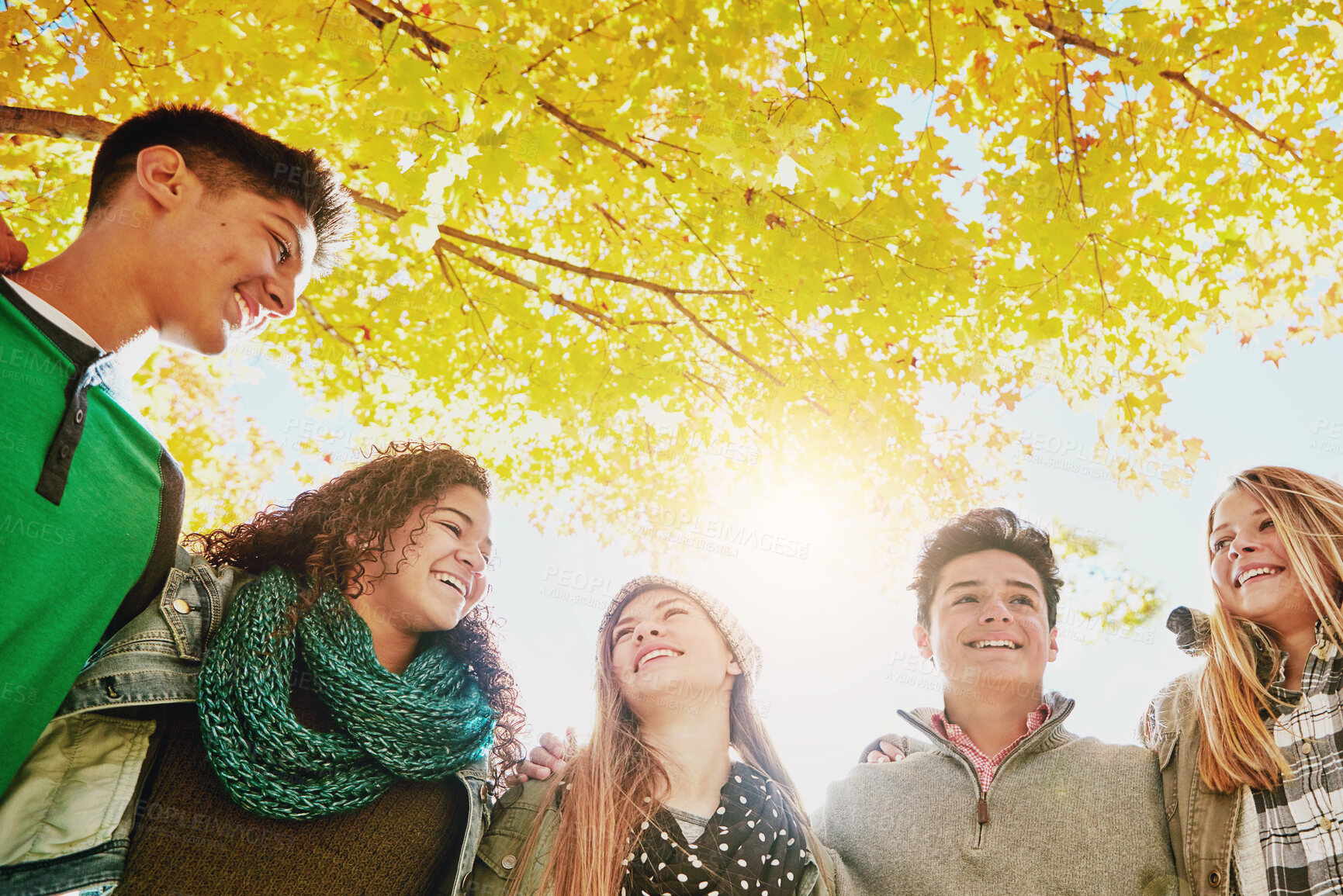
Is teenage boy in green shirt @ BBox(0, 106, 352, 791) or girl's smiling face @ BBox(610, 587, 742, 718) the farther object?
girl's smiling face @ BBox(610, 587, 742, 718)

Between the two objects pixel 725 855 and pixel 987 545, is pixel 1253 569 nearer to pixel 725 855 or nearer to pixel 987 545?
pixel 987 545

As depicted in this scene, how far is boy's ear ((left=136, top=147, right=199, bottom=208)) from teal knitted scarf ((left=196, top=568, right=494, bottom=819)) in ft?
3.47

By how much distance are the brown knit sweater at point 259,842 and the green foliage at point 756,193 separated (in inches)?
60.6

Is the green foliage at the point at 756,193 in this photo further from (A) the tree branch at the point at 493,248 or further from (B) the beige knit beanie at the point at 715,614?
(B) the beige knit beanie at the point at 715,614

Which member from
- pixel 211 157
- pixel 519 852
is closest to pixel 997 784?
pixel 519 852

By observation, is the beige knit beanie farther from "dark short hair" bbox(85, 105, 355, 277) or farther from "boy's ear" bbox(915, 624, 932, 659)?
"dark short hair" bbox(85, 105, 355, 277)

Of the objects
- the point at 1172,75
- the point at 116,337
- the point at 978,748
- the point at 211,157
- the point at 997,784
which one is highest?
the point at 1172,75

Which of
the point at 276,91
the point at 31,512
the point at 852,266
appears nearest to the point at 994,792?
the point at 852,266

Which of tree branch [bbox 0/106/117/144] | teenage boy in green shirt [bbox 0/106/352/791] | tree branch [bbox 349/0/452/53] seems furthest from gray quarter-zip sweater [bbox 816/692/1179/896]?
tree branch [bbox 0/106/117/144]

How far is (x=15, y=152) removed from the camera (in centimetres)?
315

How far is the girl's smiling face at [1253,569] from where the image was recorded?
7.50 ft

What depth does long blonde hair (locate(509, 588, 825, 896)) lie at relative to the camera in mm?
1963

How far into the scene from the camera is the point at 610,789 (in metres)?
2.12

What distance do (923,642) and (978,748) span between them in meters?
0.51
